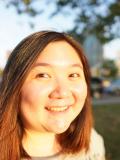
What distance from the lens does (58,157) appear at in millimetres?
2223

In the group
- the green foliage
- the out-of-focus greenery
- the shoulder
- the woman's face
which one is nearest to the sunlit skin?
the woman's face

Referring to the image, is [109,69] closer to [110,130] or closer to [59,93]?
[110,130]

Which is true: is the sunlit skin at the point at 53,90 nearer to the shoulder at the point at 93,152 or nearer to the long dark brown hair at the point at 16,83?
the long dark brown hair at the point at 16,83

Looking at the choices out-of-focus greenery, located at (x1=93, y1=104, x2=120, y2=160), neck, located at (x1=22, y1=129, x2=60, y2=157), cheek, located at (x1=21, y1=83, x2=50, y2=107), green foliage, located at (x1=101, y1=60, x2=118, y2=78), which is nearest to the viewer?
cheek, located at (x1=21, y1=83, x2=50, y2=107)

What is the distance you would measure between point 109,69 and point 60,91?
208 ft

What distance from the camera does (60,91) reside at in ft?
6.55

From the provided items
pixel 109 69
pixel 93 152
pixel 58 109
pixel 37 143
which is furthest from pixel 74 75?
pixel 109 69

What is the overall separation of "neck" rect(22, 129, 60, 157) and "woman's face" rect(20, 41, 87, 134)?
0.33 ft

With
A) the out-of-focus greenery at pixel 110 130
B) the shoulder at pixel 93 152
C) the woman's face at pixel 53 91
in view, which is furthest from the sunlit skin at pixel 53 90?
the out-of-focus greenery at pixel 110 130

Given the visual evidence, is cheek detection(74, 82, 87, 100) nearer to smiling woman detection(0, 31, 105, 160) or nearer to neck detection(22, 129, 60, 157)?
smiling woman detection(0, 31, 105, 160)

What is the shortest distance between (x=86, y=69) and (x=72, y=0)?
645 centimetres

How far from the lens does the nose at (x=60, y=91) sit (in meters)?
1.99

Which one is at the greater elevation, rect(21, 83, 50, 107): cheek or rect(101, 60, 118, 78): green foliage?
rect(21, 83, 50, 107): cheek

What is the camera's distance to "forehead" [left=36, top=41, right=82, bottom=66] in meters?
2.05
